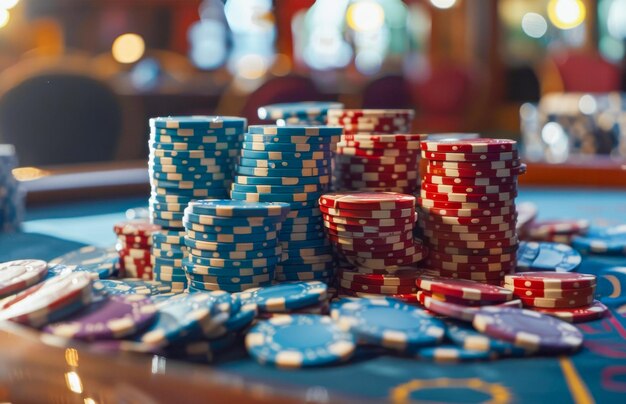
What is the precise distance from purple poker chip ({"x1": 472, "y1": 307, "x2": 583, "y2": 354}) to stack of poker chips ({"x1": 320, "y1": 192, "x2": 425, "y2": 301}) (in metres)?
0.28

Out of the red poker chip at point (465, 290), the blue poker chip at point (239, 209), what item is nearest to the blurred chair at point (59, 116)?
the blue poker chip at point (239, 209)

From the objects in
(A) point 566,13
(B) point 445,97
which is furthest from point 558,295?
(A) point 566,13

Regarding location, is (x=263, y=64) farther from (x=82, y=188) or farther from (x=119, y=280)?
(x=119, y=280)

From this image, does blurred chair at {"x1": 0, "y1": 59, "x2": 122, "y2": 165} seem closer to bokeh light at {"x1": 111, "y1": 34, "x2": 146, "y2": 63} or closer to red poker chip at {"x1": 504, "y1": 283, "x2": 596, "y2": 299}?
red poker chip at {"x1": 504, "y1": 283, "x2": 596, "y2": 299}

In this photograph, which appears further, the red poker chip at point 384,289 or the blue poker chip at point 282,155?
the blue poker chip at point 282,155

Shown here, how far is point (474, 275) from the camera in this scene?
1.80 metres

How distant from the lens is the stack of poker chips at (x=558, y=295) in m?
1.64

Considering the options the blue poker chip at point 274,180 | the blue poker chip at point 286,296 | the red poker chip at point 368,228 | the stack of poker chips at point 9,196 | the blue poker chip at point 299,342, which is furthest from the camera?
the stack of poker chips at point 9,196

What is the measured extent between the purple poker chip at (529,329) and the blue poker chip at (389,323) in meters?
0.09

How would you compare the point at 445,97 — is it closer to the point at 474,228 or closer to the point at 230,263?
the point at 474,228

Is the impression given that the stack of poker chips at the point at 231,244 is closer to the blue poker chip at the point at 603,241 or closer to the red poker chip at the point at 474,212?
the red poker chip at the point at 474,212

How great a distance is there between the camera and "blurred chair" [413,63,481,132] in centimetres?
1047

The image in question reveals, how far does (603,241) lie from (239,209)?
129 centimetres

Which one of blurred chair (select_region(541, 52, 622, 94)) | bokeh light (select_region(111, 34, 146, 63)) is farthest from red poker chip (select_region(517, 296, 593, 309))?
bokeh light (select_region(111, 34, 146, 63))
